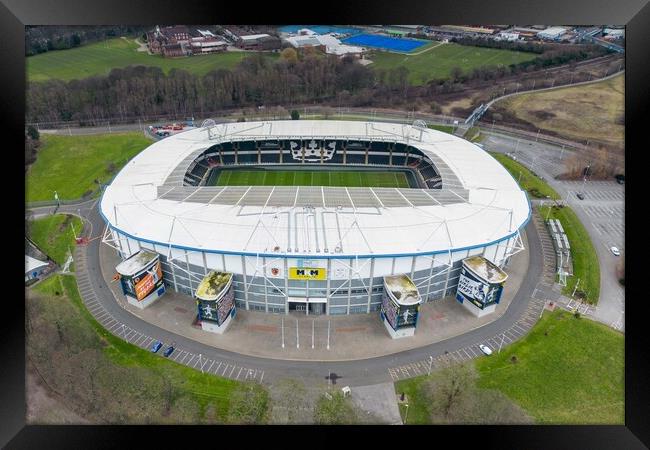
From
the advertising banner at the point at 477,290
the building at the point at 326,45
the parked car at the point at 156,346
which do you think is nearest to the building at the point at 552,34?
the building at the point at 326,45

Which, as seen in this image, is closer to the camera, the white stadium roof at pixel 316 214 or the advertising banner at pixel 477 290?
the advertising banner at pixel 477 290

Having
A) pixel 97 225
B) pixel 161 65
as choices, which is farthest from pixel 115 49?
pixel 97 225

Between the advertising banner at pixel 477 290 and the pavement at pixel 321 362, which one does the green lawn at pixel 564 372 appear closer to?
the pavement at pixel 321 362

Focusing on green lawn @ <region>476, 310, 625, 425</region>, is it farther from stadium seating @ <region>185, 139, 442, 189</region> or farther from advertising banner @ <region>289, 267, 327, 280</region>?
stadium seating @ <region>185, 139, 442, 189</region>

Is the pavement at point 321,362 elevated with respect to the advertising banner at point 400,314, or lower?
lower

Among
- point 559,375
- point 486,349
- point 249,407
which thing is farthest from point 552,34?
point 249,407

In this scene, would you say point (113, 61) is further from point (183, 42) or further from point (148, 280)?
point (148, 280)
